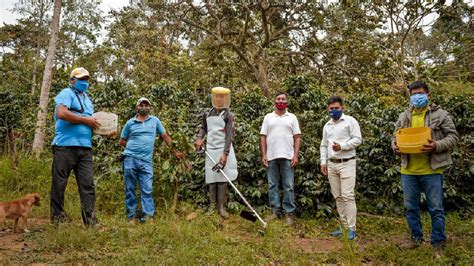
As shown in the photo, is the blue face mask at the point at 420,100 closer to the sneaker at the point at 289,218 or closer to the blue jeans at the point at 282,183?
A: the blue jeans at the point at 282,183

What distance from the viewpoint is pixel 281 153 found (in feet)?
15.5

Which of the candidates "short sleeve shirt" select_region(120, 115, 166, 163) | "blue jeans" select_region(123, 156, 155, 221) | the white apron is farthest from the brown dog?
the white apron

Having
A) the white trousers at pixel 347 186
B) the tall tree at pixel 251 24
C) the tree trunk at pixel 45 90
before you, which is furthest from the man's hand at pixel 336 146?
the tall tree at pixel 251 24

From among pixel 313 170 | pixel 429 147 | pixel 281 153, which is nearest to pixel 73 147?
pixel 281 153

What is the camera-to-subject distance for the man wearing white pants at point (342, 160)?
4152 mm

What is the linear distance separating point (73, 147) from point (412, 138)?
3448mm

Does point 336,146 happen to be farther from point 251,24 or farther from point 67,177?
point 251,24

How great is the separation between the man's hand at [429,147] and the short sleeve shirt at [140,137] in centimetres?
307

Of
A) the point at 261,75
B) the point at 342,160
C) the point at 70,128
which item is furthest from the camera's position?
the point at 261,75

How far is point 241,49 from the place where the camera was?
37.3ft

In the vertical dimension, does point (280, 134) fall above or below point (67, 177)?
above

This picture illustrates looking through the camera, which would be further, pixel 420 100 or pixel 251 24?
pixel 251 24

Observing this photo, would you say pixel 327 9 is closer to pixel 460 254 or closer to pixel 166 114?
pixel 166 114

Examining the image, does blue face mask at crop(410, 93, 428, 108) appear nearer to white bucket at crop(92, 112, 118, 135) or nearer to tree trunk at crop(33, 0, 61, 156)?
white bucket at crop(92, 112, 118, 135)
